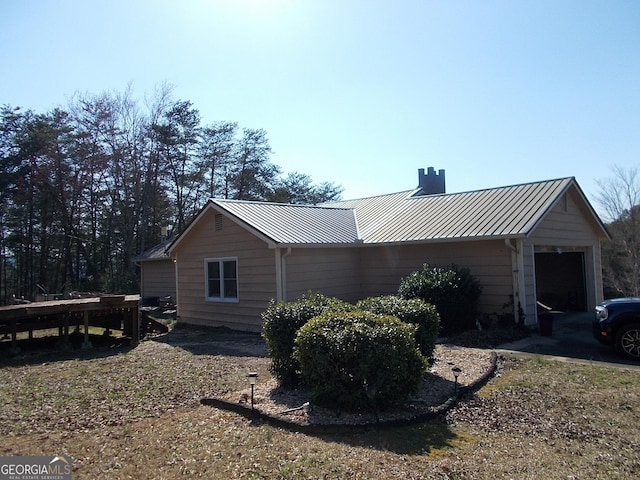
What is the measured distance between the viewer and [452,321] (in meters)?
11.7

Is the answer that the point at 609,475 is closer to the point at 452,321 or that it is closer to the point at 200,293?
the point at 452,321

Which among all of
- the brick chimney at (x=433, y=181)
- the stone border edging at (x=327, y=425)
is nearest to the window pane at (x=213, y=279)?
the stone border edging at (x=327, y=425)

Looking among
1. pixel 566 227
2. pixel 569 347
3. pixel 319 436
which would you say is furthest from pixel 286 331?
pixel 566 227

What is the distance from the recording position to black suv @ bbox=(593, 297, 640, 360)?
28.3ft

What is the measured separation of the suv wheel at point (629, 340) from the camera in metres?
8.58

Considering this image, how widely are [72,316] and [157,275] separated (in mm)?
10700

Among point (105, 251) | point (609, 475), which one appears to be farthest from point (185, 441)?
point (105, 251)

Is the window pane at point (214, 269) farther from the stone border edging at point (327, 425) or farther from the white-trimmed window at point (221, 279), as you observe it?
the stone border edging at point (327, 425)

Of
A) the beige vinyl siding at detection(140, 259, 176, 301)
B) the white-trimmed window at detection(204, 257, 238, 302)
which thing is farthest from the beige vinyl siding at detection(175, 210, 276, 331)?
the beige vinyl siding at detection(140, 259, 176, 301)

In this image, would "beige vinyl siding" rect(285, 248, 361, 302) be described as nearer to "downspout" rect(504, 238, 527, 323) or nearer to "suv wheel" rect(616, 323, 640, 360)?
"downspout" rect(504, 238, 527, 323)

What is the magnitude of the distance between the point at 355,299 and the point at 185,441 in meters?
10.5

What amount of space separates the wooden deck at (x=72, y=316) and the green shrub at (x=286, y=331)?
6269 millimetres

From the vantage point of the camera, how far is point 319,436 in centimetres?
503

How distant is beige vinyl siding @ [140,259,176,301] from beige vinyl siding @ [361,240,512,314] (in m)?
11.5
